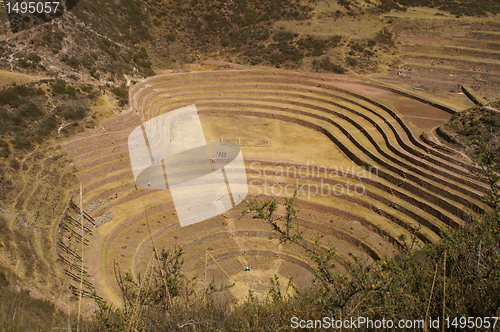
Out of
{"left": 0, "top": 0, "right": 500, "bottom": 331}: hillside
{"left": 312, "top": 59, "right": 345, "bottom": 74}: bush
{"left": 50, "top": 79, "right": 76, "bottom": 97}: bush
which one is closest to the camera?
{"left": 0, "top": 0, "right": 500, "bottom": 331}: hillside

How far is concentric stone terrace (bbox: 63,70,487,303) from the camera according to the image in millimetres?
22609

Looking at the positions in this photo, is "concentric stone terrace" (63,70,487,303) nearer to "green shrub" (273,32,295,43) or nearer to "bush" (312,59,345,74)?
"bush" (312,59,345,74)

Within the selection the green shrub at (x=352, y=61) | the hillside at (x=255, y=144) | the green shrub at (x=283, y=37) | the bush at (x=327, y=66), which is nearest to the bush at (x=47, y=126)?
the hillside at (x=255, y=144)

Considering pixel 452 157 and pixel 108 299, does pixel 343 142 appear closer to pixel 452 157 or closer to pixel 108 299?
pixel 452 157

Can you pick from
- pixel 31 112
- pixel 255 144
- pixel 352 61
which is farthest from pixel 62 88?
pixel 352 61

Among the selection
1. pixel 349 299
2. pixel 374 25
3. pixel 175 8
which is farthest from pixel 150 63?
pixel 349 299

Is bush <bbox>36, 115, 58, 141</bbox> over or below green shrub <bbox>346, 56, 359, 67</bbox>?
below

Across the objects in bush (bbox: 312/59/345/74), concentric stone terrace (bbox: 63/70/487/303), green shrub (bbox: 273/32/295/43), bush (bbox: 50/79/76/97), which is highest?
green shrub (bbox: 273/32/295/43)

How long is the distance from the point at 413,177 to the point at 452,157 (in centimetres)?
305

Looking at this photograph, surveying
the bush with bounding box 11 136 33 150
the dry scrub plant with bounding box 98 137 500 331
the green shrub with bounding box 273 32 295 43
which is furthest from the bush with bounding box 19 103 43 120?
the green shrub with bounding box 273 32 295 43

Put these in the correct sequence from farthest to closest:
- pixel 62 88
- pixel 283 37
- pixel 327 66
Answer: pixel 283 37, pixel 327 66, pixel 62 88

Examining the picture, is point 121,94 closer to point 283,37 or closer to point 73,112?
point 73,112

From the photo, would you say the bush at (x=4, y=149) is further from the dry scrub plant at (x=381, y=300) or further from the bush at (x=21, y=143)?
the dry scrub plant at (x=381, y=300)

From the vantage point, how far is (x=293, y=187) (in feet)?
92.5
